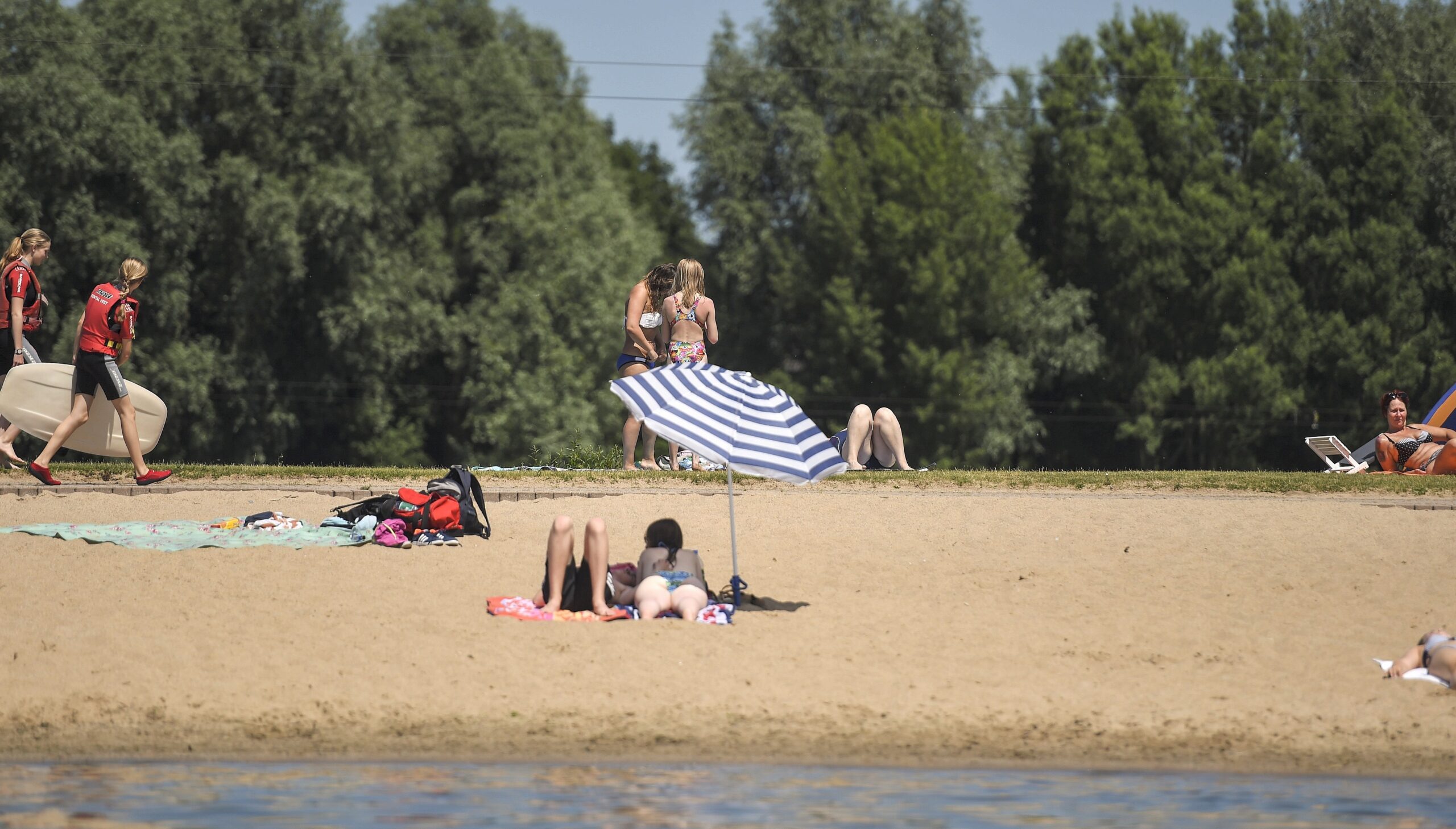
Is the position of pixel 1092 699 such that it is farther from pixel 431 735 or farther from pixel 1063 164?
pixel 1063 164

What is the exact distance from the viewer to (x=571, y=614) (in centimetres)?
1068

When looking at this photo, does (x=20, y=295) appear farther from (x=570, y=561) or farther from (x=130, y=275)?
(x=570, y=561)

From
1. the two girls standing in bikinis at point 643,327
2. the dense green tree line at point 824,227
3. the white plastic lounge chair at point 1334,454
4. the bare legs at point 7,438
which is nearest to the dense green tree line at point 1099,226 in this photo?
the dense green tree line at point 824,227

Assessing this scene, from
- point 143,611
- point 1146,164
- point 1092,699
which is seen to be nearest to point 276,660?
point 143,611

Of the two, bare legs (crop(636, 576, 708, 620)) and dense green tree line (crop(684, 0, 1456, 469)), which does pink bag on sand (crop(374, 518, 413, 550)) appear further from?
dense green tree line (crop(684, 0, 1456, 469))

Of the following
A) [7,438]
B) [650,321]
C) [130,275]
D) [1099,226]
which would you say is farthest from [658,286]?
[1099,226]

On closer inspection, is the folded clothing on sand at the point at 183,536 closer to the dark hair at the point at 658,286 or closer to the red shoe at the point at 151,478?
the red shoe at the point at 151,478

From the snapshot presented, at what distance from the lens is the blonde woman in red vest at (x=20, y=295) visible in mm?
14852

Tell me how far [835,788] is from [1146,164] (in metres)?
46.6

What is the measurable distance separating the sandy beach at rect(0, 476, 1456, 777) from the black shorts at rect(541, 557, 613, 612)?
0.37m

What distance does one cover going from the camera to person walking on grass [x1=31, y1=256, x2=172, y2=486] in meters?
14.3

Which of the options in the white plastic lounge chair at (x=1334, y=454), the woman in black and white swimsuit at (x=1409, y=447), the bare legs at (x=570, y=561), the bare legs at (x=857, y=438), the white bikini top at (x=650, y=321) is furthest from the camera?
the white plastic lounge chair at (x=1334, y=454)

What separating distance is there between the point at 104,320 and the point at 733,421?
21.7ft

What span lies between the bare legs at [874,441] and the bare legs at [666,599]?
5.79 meters
